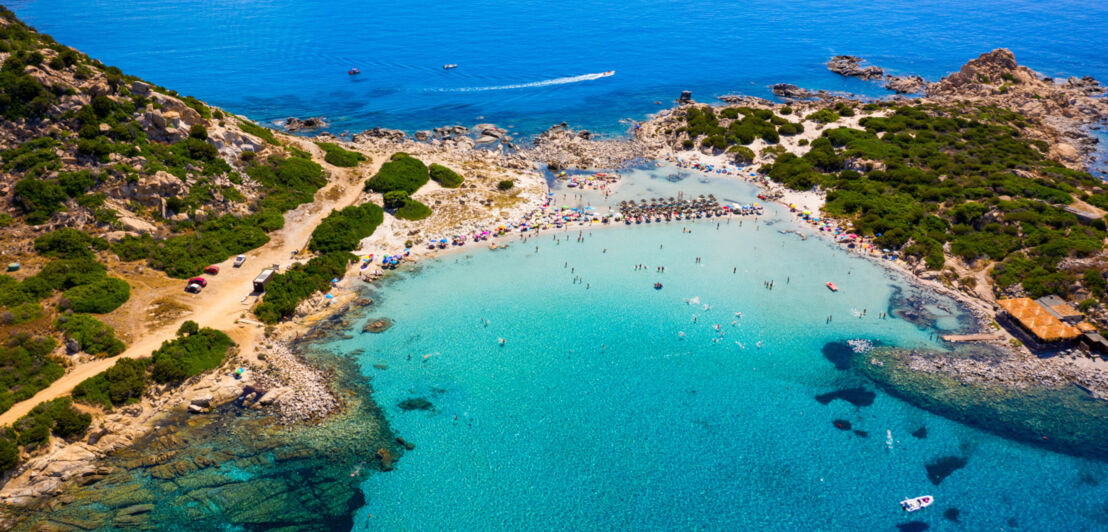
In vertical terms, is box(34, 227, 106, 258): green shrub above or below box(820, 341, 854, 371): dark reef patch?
above

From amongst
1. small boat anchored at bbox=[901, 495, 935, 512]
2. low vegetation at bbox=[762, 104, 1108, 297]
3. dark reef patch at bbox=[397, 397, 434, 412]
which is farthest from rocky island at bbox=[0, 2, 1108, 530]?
small boat anchored at bbox=[901, 495, 935, 512]

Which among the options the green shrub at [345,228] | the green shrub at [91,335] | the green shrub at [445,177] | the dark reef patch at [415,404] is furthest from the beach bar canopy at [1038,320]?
the green shrub at [91,335]

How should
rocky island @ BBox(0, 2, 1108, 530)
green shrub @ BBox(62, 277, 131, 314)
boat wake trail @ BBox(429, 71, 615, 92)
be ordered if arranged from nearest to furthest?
1. rocky island @ BBox(0, 2, 1108, 530)
2. green shrub @ BBox(62, 277, 131, 314)
3. boat wake trail @ BBox(429, 71, 615, 92)

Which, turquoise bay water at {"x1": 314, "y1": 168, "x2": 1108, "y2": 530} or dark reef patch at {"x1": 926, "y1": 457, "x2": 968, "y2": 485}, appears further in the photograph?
dark reef patch at {"x1": 926, "y1": 457, "x2": 968, "y2": 485}

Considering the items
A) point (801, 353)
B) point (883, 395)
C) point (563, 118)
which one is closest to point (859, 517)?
point (883, 395)

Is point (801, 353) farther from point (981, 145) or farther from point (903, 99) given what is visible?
point (903, 99)

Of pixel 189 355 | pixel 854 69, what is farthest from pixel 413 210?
pixel 854 69

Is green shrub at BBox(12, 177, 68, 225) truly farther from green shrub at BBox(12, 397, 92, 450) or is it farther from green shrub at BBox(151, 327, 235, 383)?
green shrub at BBox(12, 397, 92, 450)
